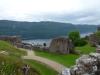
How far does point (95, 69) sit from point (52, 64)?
1554 centimetres

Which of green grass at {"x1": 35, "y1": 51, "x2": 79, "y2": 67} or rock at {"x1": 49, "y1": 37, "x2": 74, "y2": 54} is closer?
green grass at {"x1": 35, "y1": 51, "x2": 79, "y2": 67}

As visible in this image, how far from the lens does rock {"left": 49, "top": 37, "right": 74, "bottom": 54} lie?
43438 mm

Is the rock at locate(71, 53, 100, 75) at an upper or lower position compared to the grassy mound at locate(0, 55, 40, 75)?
upper

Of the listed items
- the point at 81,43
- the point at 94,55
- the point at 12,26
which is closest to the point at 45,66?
the point at 94,55

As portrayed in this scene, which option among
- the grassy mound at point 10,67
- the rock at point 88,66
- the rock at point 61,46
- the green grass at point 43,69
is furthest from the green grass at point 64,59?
the rock at point 88,66

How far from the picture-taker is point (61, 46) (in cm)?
4412

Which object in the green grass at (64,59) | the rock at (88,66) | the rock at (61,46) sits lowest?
the green grass at (64,59)

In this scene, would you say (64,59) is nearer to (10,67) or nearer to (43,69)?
(43,69)

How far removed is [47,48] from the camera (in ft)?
145

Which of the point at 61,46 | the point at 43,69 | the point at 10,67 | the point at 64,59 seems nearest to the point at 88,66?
the point at 10,67

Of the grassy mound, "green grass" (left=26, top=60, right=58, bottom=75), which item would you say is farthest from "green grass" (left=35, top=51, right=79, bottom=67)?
the grassy mound

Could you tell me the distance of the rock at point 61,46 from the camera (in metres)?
43.4

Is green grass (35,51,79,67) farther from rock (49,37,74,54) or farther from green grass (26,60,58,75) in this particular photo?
rock (49,37,74,54)

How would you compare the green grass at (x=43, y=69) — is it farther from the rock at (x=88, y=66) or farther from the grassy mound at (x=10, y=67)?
the rock at (x=88, y=66)
